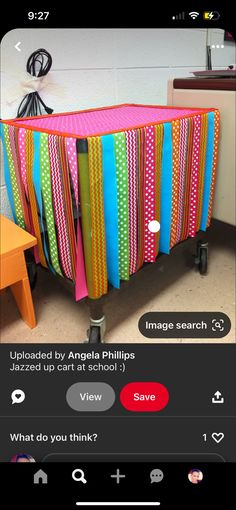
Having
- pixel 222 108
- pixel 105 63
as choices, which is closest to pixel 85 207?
pixel 222 108

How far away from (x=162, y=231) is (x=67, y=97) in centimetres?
54

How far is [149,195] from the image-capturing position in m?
0.70

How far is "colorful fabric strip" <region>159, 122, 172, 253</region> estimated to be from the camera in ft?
2.26

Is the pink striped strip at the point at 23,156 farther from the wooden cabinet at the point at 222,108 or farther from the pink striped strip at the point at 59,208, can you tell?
the wooden cabinet at the point at 222,108

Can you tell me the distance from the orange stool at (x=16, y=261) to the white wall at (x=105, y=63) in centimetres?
25

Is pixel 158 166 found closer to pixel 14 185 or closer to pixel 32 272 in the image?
pixel 14 185

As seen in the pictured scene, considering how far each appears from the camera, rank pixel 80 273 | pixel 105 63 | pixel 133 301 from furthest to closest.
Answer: pixel 105 63 → pixel 133 301 → pixel 80 273

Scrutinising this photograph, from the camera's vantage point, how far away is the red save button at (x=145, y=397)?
354 mm

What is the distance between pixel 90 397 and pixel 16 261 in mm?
449

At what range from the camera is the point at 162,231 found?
2.55 ft
